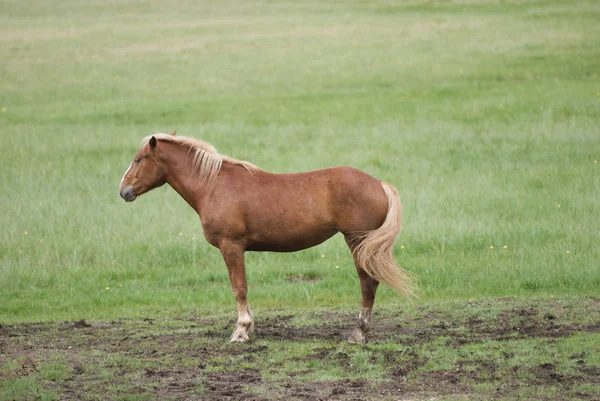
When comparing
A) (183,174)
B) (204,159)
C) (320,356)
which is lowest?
(320,356)

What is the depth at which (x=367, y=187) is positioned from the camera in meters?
8.80

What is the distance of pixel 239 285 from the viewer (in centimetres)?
908

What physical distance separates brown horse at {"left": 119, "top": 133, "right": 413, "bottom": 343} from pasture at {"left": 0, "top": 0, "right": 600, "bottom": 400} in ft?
2.35

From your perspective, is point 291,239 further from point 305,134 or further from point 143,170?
point 305,134

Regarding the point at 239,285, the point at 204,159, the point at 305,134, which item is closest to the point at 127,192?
the point at 204,159

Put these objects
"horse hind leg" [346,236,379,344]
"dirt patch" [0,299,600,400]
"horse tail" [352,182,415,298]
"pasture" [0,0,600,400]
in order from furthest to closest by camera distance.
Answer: "horse hind leg" [346,236,379,344] < "horse tail" [352,182,415,298] < "pasture" [0,0,600,400] < "dirt patch" [0,299,600,400]

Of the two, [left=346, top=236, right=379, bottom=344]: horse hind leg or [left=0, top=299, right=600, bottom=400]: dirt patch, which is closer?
[left=0, top=299, right=600, bottom=400]: dirt patch

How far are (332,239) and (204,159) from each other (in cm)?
525

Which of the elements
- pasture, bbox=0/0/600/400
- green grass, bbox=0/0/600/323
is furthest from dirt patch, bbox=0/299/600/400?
green grass, bbox=0/0/600/323

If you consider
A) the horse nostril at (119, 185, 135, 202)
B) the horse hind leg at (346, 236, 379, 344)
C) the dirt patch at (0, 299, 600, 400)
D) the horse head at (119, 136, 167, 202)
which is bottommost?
the dirt patch at (0, 299, 600, 400)

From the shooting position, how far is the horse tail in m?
8.61

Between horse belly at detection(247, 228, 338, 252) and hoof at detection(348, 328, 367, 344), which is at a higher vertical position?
horse belly at detection(247, 228, 338, 252)

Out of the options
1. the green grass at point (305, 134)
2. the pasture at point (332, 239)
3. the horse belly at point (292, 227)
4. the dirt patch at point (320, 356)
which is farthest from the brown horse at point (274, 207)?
the green grass at point (305, 134)

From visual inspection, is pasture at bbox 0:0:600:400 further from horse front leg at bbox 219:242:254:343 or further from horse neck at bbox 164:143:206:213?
horse neck at bbox 164:143:206:213
